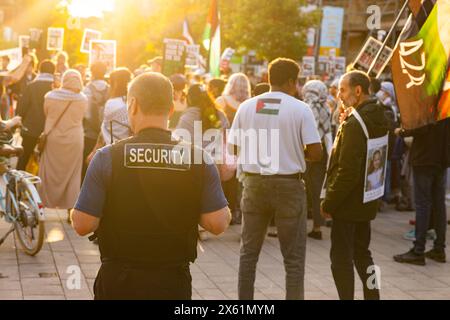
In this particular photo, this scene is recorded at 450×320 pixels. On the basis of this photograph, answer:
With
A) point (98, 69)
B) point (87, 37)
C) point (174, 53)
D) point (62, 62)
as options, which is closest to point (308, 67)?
point (87, 37)

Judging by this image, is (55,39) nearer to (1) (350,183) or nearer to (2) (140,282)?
(1) (350,183)

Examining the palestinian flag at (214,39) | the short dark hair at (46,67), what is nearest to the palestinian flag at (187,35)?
the palestinian flag at (214,39)

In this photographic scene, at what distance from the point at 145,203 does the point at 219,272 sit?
14.4 feet

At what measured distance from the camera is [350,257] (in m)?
6.17

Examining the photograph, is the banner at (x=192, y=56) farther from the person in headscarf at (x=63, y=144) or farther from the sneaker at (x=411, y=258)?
the sneaker at (x=411, y=258)

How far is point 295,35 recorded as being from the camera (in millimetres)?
34750

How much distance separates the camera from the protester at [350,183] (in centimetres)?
611

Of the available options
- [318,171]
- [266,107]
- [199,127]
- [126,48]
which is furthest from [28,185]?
[126,48]

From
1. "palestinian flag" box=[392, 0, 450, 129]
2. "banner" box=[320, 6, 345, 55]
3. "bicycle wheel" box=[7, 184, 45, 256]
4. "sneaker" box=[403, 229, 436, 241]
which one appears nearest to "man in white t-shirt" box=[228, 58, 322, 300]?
"palestinian flag" box=[392, 0, 450, 129]

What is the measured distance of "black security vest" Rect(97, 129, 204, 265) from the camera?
12.0 ft

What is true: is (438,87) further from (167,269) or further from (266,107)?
(167,269)

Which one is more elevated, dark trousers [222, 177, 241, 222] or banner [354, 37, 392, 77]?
banner [354, 37, 392, 77]

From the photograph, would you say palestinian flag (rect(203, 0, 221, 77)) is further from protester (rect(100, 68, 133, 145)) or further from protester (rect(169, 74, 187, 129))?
protester (rect(100, 68, 133, 145))

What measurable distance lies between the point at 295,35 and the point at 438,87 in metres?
28.7
